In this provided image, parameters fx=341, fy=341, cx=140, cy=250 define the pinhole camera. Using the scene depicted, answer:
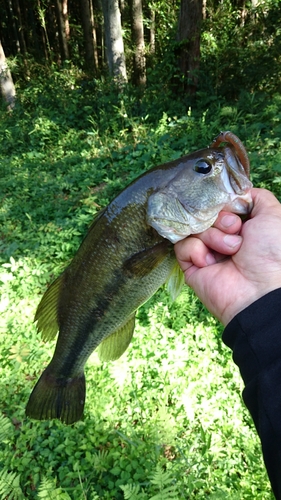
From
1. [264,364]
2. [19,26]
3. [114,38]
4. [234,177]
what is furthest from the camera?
[19,26]

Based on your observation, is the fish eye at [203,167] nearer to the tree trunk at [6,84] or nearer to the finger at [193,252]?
the finger at [193,252]

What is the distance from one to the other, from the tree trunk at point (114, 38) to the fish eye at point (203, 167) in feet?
26.0

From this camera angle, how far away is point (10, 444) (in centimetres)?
292

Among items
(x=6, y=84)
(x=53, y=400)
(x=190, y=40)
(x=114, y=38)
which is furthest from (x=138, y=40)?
(x=53, y=400)

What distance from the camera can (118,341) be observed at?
2234 mm

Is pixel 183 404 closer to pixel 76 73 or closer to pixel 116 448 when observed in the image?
pixel 116 448

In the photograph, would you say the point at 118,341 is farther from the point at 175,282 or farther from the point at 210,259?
the point at 210,259

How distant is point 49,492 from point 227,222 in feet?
7.07

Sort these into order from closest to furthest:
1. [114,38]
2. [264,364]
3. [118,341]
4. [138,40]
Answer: [264,364]
[118,341]
[114,38]
[138,40]

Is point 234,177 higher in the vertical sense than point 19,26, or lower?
lower

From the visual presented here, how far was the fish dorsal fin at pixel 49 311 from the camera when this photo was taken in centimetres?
204

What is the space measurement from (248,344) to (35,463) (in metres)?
2.30

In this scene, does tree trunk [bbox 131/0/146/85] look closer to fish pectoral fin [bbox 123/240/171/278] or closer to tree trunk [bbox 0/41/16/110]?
tree trunk [bbox 0/41/16/110]

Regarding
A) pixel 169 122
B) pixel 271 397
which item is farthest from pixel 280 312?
pixel 169 122
